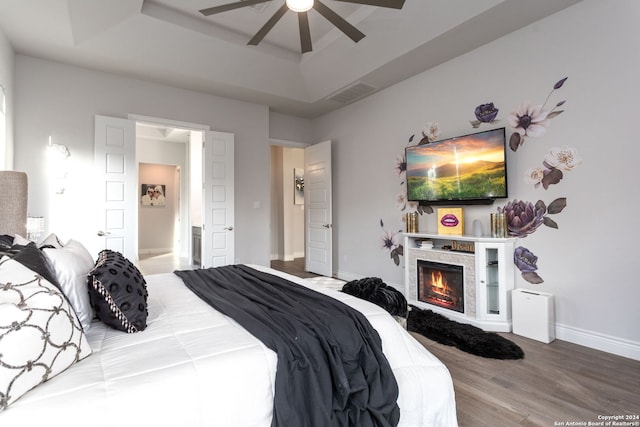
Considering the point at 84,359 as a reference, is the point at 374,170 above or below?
above

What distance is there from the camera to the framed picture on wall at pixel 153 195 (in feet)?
26.5

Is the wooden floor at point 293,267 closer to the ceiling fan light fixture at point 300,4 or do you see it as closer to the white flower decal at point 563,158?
the white flower decal at point 563,158

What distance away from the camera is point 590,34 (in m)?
2.74

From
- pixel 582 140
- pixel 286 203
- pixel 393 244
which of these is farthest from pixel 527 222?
pixel 286 203

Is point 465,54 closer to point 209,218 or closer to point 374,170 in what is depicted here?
point 374,170

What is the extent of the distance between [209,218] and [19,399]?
12.9ft

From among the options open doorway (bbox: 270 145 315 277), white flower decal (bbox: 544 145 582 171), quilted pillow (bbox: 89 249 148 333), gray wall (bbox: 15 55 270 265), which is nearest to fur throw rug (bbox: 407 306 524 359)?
white flower decal (bbox: 544 145 582 171)

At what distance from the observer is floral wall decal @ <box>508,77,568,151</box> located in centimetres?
297

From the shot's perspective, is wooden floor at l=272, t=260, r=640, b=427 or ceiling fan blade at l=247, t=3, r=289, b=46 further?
ceiling fan blade at l=247, t=3, r=289, b=46

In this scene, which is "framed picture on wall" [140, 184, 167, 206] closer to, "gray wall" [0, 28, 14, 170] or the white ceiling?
the white ceiling

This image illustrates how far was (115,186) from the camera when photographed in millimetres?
4070

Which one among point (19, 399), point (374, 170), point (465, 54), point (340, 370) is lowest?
point (340, 370)

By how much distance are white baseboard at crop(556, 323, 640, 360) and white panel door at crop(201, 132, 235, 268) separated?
4.10 metres

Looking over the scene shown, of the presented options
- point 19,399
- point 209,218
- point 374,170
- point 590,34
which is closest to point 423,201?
point 374,170
